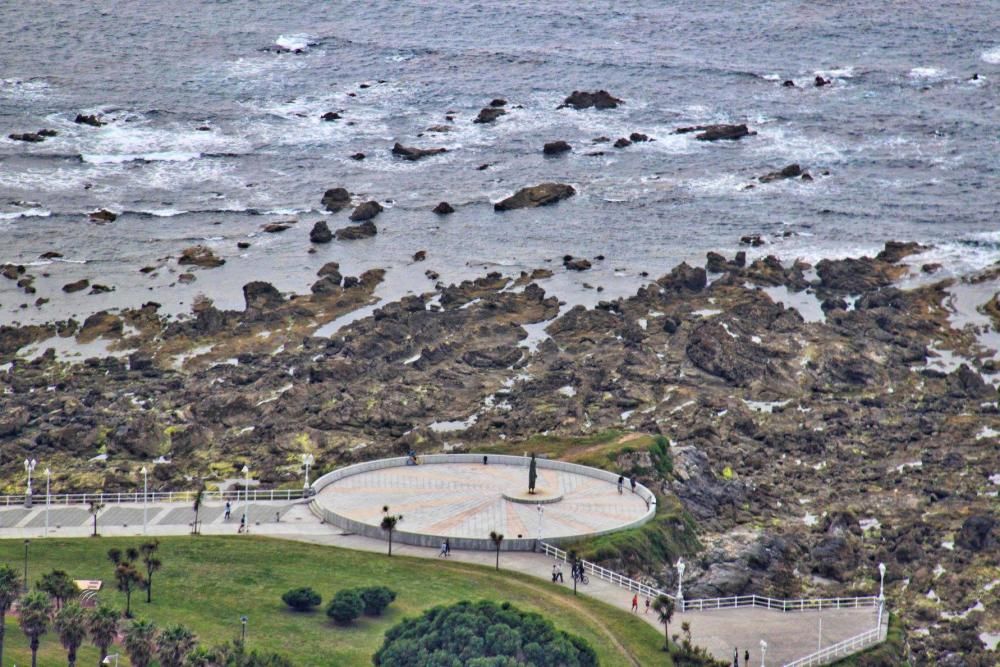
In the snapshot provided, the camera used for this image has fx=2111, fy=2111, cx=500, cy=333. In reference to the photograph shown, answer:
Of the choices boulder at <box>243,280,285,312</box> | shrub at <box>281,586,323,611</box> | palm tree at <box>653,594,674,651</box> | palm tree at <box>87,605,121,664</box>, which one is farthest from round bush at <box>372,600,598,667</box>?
boulder at <box>243,280,285,312</box>

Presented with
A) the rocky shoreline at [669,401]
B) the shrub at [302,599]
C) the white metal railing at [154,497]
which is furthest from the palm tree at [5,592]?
the rocky shoreline at [669,401]

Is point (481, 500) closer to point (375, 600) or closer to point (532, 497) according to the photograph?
point (532, 497)

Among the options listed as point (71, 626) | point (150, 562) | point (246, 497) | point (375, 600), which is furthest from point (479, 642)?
point (246, 497)

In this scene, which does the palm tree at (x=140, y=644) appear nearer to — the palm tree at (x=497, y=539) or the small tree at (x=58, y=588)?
the small tree at (x=58, y=588)

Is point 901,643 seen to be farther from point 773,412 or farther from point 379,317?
point 379,317

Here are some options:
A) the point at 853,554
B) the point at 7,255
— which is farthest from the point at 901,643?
the point at 7,255

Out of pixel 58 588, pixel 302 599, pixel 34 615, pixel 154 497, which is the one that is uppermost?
pixel 34 615

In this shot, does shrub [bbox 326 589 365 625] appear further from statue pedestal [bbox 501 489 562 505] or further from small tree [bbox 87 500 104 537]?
statue pedestal [bbox 501 489 562 505]
